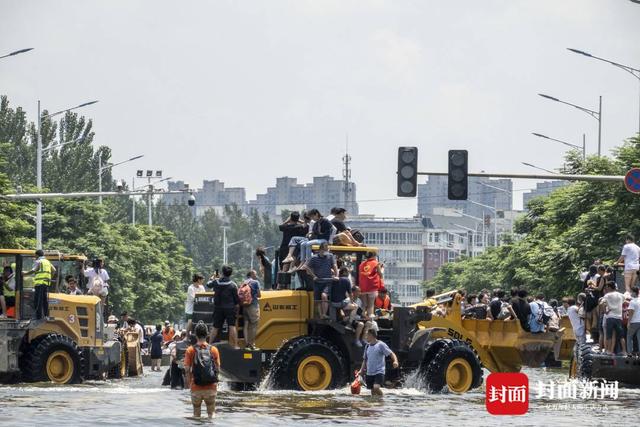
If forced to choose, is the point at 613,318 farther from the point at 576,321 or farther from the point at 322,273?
the point at 322,273

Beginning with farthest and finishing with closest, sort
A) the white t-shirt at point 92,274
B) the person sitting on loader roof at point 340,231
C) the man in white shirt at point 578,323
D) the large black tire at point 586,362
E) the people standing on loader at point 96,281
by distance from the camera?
1. the white t-shirt at point 92,274
2. the people standing on loader at point 96,281
3. the man in white shirt at point 578,323
4. the person sitting on loader roof at point 340,231
5. the large black tire at point 586,362

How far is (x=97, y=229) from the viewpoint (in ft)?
294

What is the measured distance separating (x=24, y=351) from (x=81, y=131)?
83990 mm

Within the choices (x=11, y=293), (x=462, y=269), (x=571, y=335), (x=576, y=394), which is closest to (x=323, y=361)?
(x=576, y=394)

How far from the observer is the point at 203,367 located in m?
25.5

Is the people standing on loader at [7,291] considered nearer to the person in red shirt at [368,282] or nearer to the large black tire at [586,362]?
the person in red shirt at [368,282]

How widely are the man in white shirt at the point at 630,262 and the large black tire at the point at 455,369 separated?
4034 mm

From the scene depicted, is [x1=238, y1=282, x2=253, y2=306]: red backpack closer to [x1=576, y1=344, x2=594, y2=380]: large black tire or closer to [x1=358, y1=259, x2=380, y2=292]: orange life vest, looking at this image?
[x1=358, y1=259, x2=380, y2=292]: orange life vest

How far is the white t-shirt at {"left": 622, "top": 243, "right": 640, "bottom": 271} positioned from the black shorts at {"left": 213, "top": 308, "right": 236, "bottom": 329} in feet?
27.9

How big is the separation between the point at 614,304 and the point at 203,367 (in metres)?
10.9

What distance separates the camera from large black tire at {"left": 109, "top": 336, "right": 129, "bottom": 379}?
43.4 metres

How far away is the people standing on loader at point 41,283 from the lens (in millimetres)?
36125

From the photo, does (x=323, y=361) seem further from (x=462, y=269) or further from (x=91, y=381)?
(x=462, y=269)

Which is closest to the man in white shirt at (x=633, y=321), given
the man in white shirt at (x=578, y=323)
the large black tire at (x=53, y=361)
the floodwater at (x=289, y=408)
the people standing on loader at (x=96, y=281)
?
the floodwater at (x=289, y=408)
